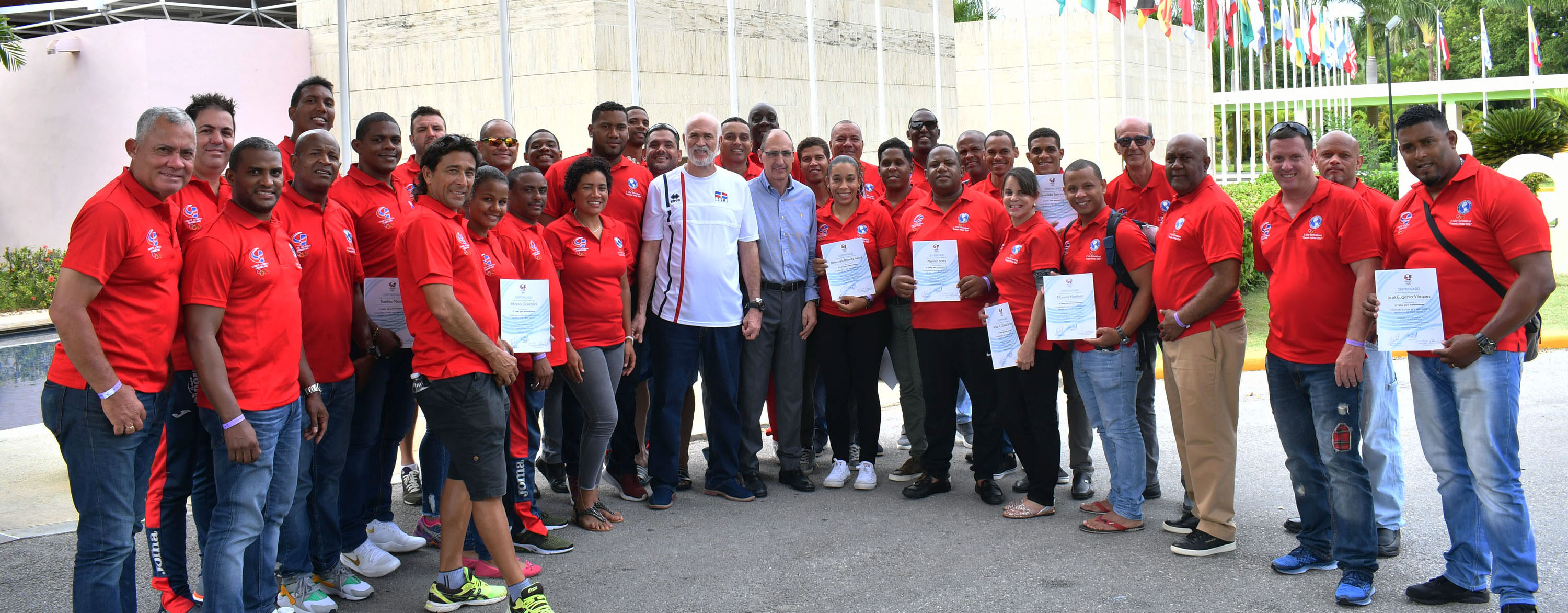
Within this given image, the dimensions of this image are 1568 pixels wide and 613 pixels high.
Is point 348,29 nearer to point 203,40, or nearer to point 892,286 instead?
point 203,40

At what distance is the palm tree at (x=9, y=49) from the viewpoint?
636 inches

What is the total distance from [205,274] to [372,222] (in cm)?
136

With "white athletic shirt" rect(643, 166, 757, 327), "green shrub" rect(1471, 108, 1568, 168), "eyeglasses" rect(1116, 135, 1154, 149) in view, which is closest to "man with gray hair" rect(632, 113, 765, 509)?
"white athletic shirt" rect(643, 166, 757, 327)

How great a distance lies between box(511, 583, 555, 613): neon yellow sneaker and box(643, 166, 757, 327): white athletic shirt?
2.16 metres

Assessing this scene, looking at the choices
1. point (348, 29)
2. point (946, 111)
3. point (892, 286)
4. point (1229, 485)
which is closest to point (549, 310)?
point (892, 286)

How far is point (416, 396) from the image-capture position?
4453 millimetres

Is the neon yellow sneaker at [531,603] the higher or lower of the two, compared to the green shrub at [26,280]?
lower

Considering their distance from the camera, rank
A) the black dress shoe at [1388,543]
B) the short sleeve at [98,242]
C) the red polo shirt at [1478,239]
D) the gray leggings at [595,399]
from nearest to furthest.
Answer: the short sleeve at [98,242], the red polo shirt at [1478,239], the black dress shoe at [1388,543], the gray leggings at [595,399]

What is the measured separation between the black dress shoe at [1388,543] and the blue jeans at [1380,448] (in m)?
0.03

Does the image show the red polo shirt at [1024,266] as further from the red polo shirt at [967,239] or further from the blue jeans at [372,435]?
the blue jeans at [372,435]

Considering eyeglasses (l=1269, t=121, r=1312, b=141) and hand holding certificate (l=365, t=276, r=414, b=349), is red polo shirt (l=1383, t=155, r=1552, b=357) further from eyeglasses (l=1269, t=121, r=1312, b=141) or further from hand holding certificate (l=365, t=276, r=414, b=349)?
hand holding certificate (l=365, t=276, r=414, b=349)

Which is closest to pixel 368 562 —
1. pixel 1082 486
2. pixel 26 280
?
pixel 1082 486

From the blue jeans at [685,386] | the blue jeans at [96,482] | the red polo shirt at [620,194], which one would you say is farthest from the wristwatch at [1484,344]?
the blue jeans at [96,482]

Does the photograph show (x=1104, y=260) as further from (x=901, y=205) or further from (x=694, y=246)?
(x=694, y=246)
